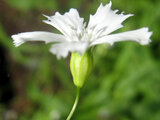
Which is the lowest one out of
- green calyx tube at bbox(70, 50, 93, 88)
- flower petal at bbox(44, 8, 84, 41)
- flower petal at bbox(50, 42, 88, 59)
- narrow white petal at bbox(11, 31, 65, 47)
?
green calyx tube at bbox(70, 50, 93, 88)

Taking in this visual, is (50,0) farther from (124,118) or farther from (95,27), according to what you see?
(95,27)

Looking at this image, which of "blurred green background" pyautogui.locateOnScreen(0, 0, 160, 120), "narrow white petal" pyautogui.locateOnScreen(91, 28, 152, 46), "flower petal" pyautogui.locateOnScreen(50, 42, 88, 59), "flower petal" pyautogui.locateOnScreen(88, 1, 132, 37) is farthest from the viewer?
"blurred green background" pyautogui.locateOnScreen(0, 0, 160, 120)

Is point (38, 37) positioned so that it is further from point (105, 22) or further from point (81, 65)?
point (105, 22)

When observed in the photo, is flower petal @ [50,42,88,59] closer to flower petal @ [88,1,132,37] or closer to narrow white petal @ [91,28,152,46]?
narrow white petal @ [91,28,152,46]

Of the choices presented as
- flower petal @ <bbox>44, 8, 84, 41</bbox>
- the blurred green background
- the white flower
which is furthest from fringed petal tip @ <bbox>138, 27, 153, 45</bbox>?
the blurred green background

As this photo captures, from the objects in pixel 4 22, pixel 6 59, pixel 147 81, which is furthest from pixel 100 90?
pixel 4 22

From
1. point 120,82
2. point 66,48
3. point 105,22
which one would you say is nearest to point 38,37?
point 66,48
